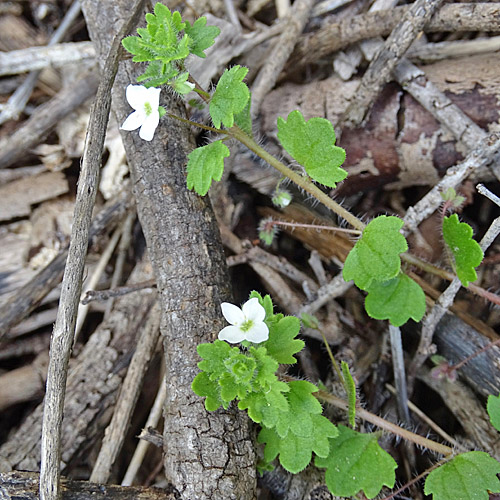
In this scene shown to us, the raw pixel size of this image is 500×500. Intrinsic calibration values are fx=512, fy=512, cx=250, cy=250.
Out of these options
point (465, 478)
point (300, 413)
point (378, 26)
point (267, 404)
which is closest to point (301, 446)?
point (300, 413)

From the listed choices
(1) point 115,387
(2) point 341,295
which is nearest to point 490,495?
(2) point 341,295

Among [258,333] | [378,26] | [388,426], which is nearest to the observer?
[258,333]

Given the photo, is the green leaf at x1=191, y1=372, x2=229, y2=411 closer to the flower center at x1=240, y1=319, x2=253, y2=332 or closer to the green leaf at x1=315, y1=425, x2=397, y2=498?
the flower center at x1=240, y1=319, x2=253, y2=332

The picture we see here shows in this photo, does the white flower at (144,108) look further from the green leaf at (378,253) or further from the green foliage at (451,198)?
the green foliage at (451,198)

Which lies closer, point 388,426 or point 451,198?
point 388,426

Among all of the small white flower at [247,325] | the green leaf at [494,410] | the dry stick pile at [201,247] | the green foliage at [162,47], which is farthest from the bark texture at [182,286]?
the green leaf at [494,410]

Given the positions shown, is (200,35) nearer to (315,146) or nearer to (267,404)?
(315,146)
